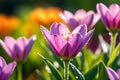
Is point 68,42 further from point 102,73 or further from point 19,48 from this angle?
point 19,48

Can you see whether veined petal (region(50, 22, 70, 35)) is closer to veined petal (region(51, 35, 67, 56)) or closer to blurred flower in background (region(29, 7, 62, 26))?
veined petal (region(51, 35, 67, 56))

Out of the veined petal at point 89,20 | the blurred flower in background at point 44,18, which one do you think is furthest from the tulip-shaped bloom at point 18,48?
the blurred flower in background at point 44,18

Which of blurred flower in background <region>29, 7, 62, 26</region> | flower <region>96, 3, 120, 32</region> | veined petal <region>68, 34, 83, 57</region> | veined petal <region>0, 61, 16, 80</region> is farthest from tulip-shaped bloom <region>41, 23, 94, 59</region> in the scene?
blurred flower in background <region>29, 7, 62, 26</region>

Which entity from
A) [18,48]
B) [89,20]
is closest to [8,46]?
[18,48]

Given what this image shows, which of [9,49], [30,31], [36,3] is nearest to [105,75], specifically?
[9,49]

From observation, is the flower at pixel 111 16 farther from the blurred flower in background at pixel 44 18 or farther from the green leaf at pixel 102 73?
the blurred flower in background at pixel 44 18

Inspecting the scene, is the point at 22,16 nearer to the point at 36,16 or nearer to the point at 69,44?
the point at 36,16
